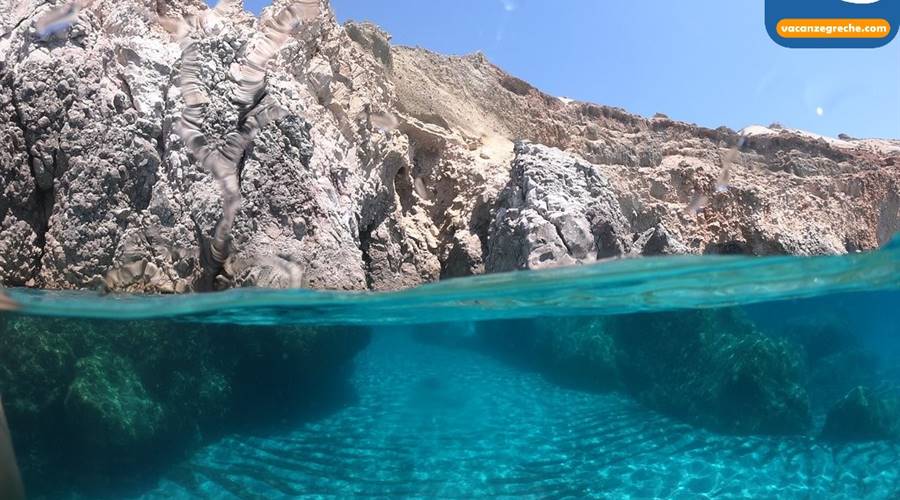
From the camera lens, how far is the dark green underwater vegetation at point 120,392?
7.77 metres

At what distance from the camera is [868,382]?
10.9 meters

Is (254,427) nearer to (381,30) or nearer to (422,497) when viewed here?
(422,497)

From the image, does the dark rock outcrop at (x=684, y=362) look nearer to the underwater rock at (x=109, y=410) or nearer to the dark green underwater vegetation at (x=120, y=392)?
the dark green underwater vegetation at (x=120, y=392)

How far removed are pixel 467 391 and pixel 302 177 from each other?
17.1 feet

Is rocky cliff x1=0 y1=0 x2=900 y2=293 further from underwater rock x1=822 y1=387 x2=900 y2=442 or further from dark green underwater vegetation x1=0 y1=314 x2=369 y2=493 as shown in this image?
underwater rock x1=822 y1=387 x2=900 y2=442

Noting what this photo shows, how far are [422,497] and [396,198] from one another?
8.68 metres

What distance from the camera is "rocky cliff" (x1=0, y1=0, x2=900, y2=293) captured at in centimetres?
984

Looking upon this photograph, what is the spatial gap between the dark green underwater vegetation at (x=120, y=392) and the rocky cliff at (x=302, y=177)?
106 centimetres

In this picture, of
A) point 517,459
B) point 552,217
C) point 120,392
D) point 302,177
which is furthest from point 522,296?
point 120,392

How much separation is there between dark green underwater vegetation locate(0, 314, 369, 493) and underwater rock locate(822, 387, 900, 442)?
8.91m

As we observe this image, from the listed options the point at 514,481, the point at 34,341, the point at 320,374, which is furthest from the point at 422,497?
the point at 34,341

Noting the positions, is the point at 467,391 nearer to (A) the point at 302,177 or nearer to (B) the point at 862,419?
(A) the point at 302,177

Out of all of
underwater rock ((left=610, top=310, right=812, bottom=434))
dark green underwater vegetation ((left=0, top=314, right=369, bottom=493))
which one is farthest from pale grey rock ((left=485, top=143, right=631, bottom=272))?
dark green underwater vegetation ((left=0, top=314, right=369, bottom=493))

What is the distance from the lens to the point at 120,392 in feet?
26.3
